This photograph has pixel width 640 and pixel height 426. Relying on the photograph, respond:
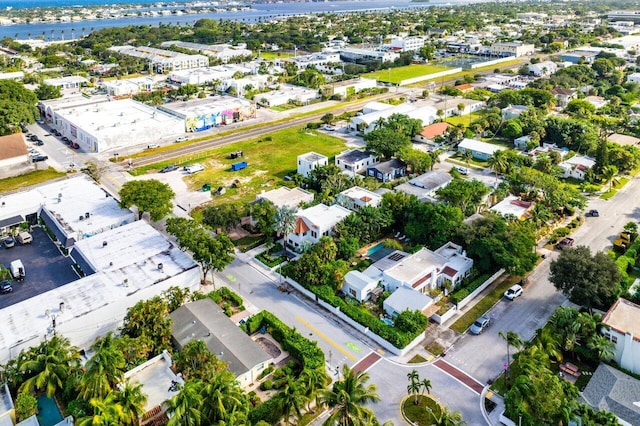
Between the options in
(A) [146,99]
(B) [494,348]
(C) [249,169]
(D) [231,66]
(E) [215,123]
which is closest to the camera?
(B) [494,348]

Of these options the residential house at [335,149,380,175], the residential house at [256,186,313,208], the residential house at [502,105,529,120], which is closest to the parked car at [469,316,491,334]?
the residential house at [256,186,313,208]

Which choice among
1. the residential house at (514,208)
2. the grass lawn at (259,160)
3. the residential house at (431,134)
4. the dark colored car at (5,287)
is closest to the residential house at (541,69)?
the residential house at (431,134)

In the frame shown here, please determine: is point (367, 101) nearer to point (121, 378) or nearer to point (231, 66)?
point (231, 66)

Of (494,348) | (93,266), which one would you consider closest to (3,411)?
(93,266)

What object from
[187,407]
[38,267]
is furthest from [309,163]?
[187,407]

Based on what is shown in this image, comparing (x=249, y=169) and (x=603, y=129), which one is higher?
(x=603, y=129)

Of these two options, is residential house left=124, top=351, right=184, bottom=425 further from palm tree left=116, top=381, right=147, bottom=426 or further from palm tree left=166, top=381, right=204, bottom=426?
palm tree left=166, top=381, right=204, bottom=426
